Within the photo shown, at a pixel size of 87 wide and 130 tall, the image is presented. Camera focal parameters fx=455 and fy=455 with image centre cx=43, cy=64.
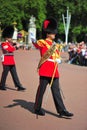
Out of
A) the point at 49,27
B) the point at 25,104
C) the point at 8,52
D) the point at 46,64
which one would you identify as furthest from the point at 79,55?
the point at 46,64

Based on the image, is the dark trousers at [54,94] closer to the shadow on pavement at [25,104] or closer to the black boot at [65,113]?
the black boot at [65,113]

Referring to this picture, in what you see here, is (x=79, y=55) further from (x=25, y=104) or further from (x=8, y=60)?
(x=25, y=104)

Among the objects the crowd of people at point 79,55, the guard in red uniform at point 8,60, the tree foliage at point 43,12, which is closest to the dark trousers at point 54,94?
the guard in red uniform at point 8,60

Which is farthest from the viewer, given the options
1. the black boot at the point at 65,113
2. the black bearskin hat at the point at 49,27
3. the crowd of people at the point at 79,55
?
the crowd of people at the point at 79,55

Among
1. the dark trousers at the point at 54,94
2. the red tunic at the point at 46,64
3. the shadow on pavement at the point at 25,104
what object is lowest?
the shadow on pavement at the point at 25,104

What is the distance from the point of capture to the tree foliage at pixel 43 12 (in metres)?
55.6

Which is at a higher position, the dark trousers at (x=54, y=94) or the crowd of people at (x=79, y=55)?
the dark trousers at (x=54, y=94)

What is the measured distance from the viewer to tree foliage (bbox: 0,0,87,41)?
182ft

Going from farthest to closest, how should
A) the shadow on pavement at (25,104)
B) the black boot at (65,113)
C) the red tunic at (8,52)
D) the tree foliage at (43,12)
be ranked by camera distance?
the tree foliage at (43,12)
the red tunic at (8,52)
the shadow on pavement at (25,104)
the black boot at (65,113)

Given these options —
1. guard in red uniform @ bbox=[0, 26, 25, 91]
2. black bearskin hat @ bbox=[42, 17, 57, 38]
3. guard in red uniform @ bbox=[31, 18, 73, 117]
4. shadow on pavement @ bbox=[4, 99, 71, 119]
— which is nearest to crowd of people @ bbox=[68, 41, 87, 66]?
guard in red uniform @ bbox=[0, 26, 25, 91]

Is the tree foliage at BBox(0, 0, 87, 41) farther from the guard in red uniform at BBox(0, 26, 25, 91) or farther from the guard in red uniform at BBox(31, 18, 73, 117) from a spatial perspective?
the guard in red uniform at BBox(31, 18, 73, 117)

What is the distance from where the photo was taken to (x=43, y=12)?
60.7 meters

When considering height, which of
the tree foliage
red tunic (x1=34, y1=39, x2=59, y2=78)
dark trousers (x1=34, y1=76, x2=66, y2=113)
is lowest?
the tree foliage

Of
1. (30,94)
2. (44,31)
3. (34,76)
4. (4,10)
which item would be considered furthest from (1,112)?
(4,10)
